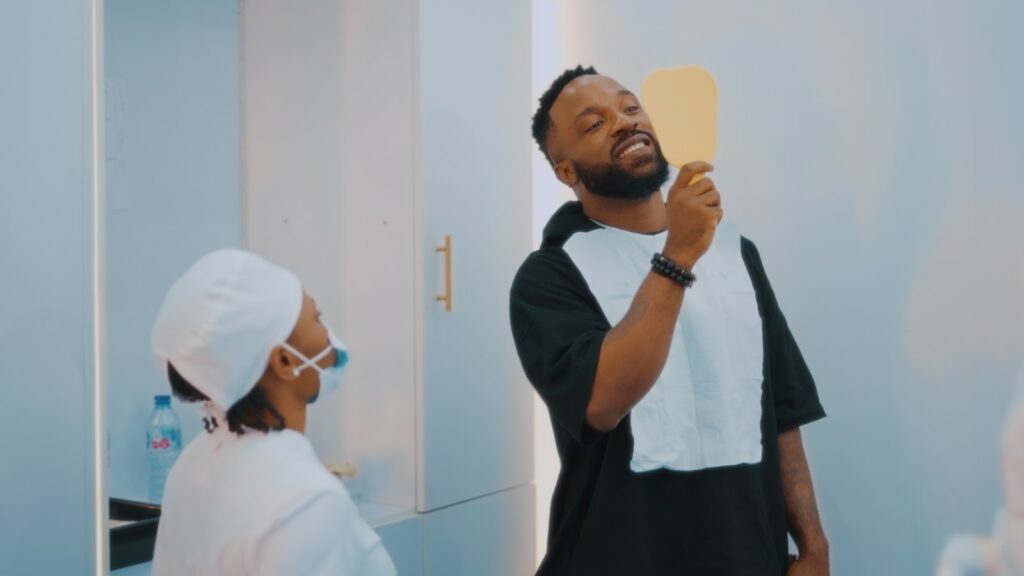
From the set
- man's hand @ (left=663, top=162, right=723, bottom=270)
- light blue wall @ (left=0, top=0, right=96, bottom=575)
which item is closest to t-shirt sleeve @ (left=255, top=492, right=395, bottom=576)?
man's hand @ (left=663, top=162, right=723, bottom=270)

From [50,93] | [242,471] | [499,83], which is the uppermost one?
[499,83]

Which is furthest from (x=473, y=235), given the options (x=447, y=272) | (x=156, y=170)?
(x=156, y=170)

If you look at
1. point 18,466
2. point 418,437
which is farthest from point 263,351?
point 418,437

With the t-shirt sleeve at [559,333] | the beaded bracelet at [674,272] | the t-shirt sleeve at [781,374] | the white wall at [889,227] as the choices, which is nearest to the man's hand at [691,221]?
the beaded bracelet at [674,272]

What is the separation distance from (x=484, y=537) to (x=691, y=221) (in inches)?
50.0

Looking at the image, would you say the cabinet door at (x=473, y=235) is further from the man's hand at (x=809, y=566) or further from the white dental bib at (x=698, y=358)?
the man's hand at (x=809, y=566)

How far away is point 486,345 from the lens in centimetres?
254

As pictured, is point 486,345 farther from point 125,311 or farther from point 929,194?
point 929,194

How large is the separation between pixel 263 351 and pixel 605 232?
757 mm

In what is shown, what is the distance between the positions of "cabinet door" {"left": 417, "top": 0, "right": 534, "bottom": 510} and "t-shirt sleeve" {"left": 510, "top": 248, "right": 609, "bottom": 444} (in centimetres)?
68

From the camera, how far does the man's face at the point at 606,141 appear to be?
1.75 m

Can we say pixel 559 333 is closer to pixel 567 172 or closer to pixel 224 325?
pixel 567 172

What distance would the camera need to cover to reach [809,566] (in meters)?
1.72

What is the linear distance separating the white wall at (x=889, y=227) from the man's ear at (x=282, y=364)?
142 cm
